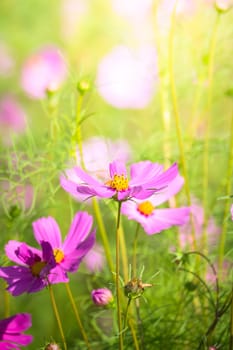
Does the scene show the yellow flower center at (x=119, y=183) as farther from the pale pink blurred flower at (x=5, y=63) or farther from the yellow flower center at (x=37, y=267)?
the pale pink blurred flower at (x=5, y=63)

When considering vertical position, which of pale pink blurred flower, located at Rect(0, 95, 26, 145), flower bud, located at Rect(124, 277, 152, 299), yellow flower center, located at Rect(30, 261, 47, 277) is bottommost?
flower bud, located at Rect(124, 277, 152, 299)

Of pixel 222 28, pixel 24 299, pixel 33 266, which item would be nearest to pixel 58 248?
pixel 33 266

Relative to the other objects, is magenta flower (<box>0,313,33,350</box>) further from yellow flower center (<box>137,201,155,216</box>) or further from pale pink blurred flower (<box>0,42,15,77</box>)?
pale pink blurred flower (<box>0,42,15,77</box>)

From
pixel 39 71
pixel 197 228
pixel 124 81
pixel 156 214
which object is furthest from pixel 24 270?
pixel 39 71

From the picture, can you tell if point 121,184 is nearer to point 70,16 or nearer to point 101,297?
point 101,297

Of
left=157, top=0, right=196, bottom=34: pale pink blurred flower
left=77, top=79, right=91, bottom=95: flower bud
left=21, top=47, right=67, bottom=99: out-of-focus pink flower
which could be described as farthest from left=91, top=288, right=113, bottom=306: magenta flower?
left=21, top=47, right=67, bottom=99: out-of-focus pink flower

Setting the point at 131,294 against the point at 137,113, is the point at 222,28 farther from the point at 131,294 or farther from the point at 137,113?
the point at 137,113

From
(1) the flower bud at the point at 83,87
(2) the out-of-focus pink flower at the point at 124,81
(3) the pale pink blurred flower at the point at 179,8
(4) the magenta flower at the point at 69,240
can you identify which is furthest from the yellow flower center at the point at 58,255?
(2) the out-of-focus pink flower at the point at 124,81

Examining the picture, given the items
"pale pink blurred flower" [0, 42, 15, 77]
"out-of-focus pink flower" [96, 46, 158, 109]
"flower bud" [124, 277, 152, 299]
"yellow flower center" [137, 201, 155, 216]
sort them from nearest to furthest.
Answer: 1. "flower bud" [124, 277, 152, 299]
2. "yellow flower center" [137, 201, 155, 216]
3. "out-of-focus pink flower" [96, 46, 158, 109]
4. "pale pink blurred flower" [0, 42, 15, 77]
